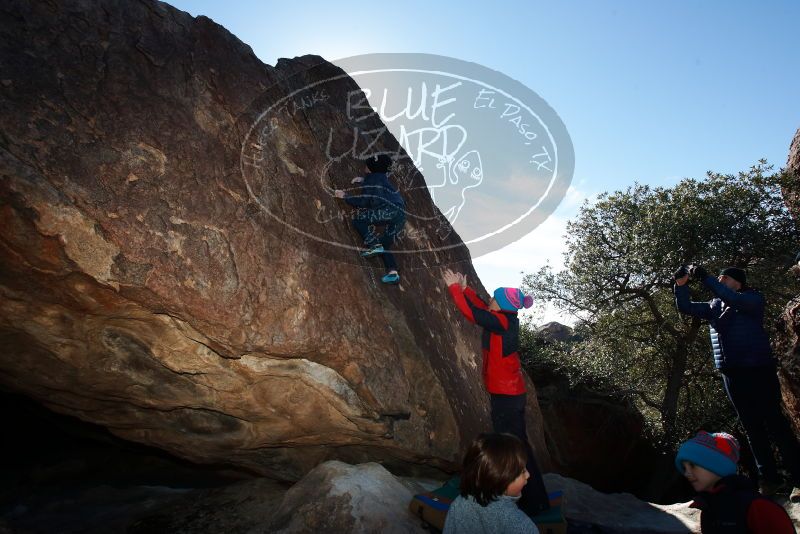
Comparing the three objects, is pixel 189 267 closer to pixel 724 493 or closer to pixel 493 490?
pixel 493 490

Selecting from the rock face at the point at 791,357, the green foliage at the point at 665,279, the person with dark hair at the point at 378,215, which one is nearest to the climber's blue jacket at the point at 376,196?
the person with dark hair at the point at 378,215

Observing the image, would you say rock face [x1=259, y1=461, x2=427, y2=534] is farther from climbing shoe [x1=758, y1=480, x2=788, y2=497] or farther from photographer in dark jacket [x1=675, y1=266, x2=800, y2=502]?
climbing shoe [x1=758, y1=480, x2=788, y2=497]

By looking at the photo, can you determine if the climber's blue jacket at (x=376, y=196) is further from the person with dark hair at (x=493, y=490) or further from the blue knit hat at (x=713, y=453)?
the blue knit hat at (x=713, y=453)

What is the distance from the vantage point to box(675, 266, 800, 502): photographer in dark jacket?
5.61 metres

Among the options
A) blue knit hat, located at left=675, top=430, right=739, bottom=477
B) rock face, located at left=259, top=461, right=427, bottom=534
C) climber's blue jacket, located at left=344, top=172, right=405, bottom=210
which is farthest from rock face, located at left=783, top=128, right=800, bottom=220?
rock face, located at left=259, top=461, right=427, bottom=534

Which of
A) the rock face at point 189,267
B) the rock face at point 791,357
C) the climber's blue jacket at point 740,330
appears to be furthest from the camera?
the rock face at point 791,357

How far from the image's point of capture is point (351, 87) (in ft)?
28.2

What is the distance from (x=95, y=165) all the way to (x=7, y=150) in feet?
1.88

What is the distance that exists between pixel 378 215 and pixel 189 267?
8.92 feet

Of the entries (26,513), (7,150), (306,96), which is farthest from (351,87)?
(26,513)

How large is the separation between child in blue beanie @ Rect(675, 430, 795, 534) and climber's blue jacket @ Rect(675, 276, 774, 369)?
2.80 m

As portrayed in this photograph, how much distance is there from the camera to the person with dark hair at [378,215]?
600 centimetres

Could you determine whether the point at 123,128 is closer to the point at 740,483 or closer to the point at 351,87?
the point at 351,87

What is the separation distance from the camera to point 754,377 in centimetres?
570
